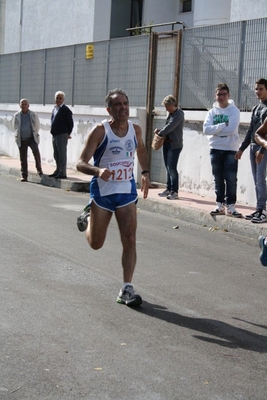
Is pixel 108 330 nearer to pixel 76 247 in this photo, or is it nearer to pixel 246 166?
pixel 76 247

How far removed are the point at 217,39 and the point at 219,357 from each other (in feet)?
35.5

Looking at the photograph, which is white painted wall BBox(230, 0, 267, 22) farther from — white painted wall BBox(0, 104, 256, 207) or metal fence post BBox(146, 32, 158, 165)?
white painted wall BBox(0, 104, 256, 207)

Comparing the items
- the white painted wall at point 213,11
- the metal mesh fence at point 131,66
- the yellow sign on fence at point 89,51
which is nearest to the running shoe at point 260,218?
the metal mesh fence at point 131,66

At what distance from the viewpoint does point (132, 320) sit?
21.2ft

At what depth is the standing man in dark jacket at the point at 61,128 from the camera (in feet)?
57.9

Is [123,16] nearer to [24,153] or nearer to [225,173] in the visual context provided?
[24,153]

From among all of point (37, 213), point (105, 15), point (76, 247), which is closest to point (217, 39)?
point (37, 213)

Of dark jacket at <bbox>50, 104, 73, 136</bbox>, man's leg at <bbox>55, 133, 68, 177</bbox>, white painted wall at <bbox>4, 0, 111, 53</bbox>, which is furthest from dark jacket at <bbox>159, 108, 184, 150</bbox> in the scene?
white painted wall at <bbox>4, 0, 111, 53</bbox>

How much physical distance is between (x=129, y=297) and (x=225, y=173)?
19.3 ft

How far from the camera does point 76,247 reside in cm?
975

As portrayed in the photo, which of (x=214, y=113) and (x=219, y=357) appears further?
(x=214, y=113)

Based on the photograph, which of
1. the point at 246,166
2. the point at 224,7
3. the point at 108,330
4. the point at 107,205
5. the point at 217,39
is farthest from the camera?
the point at 224,7

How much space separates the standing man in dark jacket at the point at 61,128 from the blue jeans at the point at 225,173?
600 centimetres

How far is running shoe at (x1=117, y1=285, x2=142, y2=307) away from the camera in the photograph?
22.5 feet
